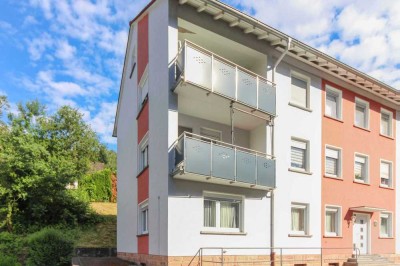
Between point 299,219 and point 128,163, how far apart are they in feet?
28.2

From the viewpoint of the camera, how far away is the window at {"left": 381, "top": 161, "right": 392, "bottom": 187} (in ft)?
63.5

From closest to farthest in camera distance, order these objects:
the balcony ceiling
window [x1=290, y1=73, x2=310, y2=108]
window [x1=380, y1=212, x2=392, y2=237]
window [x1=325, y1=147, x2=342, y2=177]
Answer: the balcony ceiling < window [x1=290, y1=73, x2=310, y2=108] < window [x1=325, y1=147, x2=342, y2=177] < window [x1=380, y1=212, x2=392, y2=237]

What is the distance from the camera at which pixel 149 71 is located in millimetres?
13484

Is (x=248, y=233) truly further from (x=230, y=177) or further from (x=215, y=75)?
(x=215, y=75)

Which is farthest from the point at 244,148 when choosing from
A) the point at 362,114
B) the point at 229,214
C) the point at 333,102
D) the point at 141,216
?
the point at 362,114

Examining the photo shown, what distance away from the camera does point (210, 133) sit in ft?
46.9

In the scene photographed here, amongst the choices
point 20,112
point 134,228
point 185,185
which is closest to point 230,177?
point 185,185

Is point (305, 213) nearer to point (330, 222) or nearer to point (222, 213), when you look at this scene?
point (330, 222)

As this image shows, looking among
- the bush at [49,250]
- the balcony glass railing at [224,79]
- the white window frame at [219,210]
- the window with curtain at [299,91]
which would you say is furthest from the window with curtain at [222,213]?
the bush at [49,250]

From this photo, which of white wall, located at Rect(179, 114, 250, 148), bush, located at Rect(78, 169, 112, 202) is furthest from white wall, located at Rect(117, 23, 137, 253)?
bush, located at Rect(78, 169, 112, 202)

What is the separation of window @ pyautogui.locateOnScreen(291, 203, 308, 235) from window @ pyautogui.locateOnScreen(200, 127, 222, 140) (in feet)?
13.4

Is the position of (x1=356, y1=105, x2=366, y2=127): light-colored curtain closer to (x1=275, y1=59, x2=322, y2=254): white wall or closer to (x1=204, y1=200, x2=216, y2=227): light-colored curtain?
(x1=275, y1=59, x2=322, y2=254): white wall

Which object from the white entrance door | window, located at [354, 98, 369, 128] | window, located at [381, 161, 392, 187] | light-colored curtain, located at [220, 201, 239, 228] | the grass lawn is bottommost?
the grass lawn

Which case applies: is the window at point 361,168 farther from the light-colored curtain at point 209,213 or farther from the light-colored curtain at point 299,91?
the light-colored curtain at point 209,213
